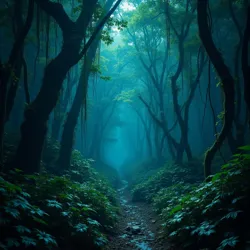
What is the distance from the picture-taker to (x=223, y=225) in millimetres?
3488

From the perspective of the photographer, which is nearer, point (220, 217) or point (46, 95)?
point (220, 217)

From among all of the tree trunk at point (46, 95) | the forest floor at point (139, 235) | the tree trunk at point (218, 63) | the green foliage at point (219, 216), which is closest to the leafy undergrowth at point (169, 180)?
the forest floor at point (139, 235)

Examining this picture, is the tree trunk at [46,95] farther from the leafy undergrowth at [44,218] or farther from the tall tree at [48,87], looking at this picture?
the leafy undergrowth at [44,218]

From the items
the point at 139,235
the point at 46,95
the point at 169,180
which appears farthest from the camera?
the point at 169,180

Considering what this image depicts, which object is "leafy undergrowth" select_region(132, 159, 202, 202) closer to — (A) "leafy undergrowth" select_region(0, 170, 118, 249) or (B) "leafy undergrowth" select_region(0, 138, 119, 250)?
(B) "leafy undergrowth" select_region(0, 138, 119, 250)

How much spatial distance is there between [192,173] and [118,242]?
7.34 meters

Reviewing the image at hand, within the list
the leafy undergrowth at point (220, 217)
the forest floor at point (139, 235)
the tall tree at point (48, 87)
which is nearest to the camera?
the leafy undergrowth at point (220, 217)

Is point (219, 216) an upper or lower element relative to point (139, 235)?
upper

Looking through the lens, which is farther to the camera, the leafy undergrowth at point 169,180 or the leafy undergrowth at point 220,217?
the leafy undergrowth at point 169,180

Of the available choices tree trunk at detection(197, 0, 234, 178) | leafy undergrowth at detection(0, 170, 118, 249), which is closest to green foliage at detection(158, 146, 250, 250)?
tree trunk at detection(197, 0, 234, 178)

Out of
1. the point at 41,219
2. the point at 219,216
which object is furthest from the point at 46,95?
the point at 219,216

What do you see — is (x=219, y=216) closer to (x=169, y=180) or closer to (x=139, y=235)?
(x=139, y=235)

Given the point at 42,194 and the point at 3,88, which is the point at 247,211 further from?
the point at 3,88

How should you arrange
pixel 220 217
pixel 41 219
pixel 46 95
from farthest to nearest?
pixel 46 95 < pixel 220 217 < pixel 41 219
